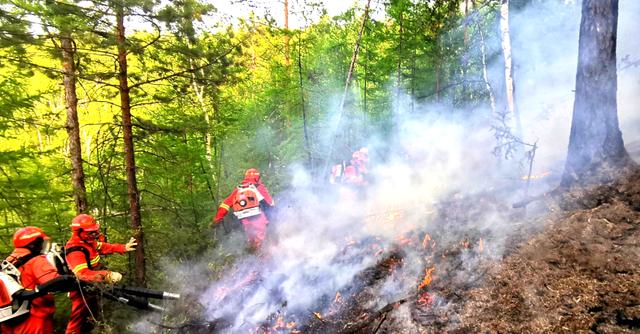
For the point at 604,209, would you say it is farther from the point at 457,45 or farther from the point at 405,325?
the point at 457,45

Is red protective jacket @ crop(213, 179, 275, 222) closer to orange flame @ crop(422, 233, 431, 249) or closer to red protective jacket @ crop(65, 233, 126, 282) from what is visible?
red protective jacket @ crop(65, 233, 126, 282)

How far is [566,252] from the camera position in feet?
15.8

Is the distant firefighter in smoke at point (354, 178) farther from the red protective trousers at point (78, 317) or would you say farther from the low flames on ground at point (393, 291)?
the red protective trousers at point (78, 317)

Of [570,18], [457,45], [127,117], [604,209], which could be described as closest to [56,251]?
[127,117]

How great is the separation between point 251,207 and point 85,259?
13.7 ft

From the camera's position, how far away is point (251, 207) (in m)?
9.56

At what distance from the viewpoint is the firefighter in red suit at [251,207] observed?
375 inches

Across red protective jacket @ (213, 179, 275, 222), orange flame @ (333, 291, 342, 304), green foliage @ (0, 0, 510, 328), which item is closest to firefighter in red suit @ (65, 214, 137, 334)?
green foliage @ (0, 0, 510, 328)

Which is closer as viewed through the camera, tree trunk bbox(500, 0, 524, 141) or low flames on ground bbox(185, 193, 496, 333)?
low flames on ground bbox(185, 193, 496, 333)

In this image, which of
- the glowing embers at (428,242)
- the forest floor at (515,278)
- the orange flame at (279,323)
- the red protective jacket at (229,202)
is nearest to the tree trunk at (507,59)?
the forest floor at (515,278)

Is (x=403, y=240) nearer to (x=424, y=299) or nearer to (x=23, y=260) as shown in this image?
(x=424, y=299)

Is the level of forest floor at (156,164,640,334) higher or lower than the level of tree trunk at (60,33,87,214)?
lower

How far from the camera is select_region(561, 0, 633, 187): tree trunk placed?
5.89 meters

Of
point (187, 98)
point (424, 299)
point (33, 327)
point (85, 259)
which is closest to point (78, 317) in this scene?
point (33, 327)
